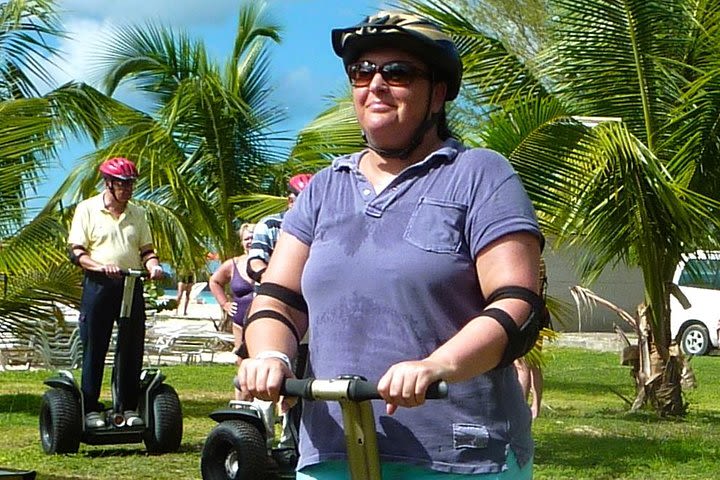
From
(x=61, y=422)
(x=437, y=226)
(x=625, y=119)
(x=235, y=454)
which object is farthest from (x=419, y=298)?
(x=625, y=119)

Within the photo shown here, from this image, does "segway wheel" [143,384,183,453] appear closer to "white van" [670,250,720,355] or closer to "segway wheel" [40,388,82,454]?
"segway wheel" [40,388,82,454]

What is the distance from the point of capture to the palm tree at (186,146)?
16.6 meters

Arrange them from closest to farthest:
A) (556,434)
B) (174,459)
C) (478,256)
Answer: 1. (478,256)
2. (174,459)
3. (556,434)

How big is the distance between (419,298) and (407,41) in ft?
1.73

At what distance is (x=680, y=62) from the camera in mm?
11859

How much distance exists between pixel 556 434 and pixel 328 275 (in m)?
8.18

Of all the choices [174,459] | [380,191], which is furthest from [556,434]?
[380,191]

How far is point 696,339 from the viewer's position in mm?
24922

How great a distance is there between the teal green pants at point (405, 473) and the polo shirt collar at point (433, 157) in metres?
0.61

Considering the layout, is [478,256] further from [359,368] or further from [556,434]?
[556,434]

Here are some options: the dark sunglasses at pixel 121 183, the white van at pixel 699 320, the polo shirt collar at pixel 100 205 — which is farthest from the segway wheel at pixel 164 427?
the white van at pixel 699 320

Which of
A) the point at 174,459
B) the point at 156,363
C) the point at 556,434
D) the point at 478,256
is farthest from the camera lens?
the point at 156,363

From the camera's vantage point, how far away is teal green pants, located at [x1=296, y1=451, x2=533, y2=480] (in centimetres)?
285

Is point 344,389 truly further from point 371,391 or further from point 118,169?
point 118,169
